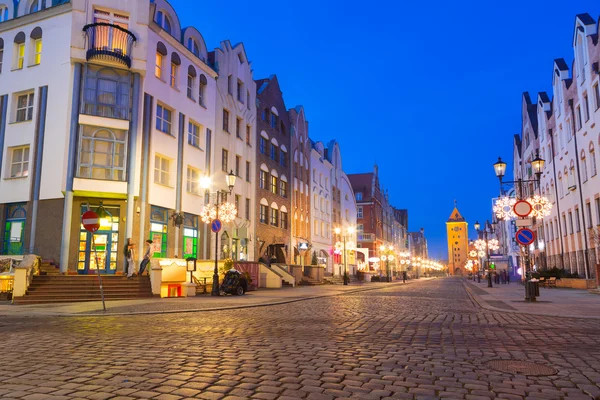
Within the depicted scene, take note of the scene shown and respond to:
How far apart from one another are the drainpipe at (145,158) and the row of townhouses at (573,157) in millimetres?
20287

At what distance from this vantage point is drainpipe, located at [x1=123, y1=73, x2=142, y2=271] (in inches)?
984

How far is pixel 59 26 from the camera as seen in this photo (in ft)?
84.3

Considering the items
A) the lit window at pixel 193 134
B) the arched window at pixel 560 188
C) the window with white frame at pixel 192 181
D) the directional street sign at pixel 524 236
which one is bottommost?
the directional street sign at pixel 524 236

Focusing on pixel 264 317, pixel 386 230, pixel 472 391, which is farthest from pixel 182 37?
pixel 386 230

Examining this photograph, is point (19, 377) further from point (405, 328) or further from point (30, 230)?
point (30, 230)

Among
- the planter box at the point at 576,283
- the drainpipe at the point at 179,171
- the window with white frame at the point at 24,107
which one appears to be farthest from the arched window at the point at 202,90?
the planter box at the point at 576,283

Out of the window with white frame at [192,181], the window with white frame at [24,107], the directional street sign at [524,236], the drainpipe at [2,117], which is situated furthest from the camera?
the window with white frame at [192,181]

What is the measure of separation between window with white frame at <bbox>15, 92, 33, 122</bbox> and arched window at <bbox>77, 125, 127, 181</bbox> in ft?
13.4

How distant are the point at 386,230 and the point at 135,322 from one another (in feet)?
297

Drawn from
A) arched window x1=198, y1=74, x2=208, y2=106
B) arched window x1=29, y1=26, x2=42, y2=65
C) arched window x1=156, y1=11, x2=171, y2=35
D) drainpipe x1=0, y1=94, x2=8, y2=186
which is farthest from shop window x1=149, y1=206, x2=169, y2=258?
arched window x1=156, y1=11, x2=171, y2=35

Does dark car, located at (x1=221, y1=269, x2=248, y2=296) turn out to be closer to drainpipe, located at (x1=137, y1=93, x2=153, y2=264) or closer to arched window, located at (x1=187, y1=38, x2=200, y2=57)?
drainpipe, located at (x1=137, y1=93, x2=153, y2=264)

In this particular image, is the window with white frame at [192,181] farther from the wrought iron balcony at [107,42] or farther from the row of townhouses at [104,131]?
the wrought iron balcony at [107,42]

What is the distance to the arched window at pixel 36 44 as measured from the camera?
26.3 meters

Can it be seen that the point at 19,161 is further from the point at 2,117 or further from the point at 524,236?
the point at 524,236
